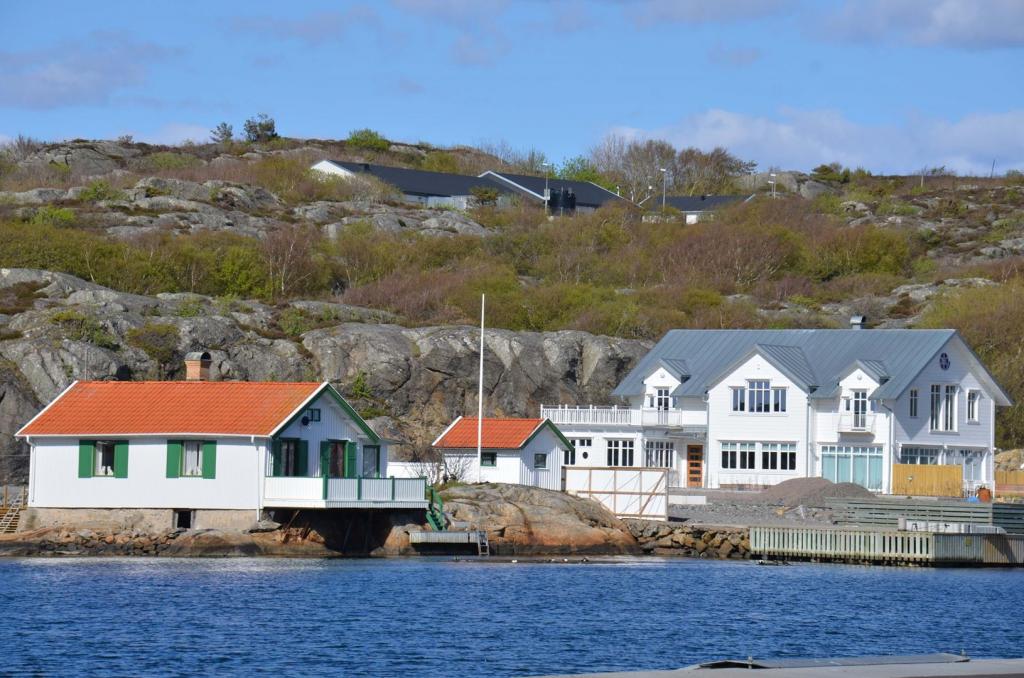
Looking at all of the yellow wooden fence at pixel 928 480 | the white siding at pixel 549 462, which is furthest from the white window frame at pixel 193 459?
the yellow wooden fence at pixel 928 480

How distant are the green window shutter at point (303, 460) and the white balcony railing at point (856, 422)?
2724cm

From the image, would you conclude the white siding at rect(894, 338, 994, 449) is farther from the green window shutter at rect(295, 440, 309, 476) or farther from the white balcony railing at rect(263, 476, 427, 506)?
the green window shutter at rect(295, 440, 309, 476)

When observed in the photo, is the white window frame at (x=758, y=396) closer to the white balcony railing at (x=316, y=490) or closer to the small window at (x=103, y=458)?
the white balcony railing at (x=316, y=490)

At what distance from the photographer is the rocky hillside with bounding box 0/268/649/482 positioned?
60438 mm

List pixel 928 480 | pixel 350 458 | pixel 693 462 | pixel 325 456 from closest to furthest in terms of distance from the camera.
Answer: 1. pixel 325 456
2. pixel 350 458
3. pixel 928 480
4. pixel 693 462

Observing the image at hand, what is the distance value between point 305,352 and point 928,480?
2607 cm

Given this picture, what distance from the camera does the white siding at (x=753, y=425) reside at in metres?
67.6

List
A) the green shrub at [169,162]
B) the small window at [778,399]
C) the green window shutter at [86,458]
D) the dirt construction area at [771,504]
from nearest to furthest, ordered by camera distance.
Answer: the green window shutter at [86,458], the dirt construction area at [771,504], the small window at [778,399], the green shrub at [169,162]

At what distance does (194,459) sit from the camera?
46625 mm

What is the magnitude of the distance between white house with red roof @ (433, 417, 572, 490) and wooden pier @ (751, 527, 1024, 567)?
25.1 feet

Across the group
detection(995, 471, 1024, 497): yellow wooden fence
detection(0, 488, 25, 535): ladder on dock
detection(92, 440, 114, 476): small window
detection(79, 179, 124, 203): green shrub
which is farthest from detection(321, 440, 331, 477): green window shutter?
detection(79, 179, 124, 203): green shrub

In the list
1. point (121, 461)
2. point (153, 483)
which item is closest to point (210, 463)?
point (153, 483)

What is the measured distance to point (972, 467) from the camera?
2712 inches

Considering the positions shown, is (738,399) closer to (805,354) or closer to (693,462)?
(693,462)
